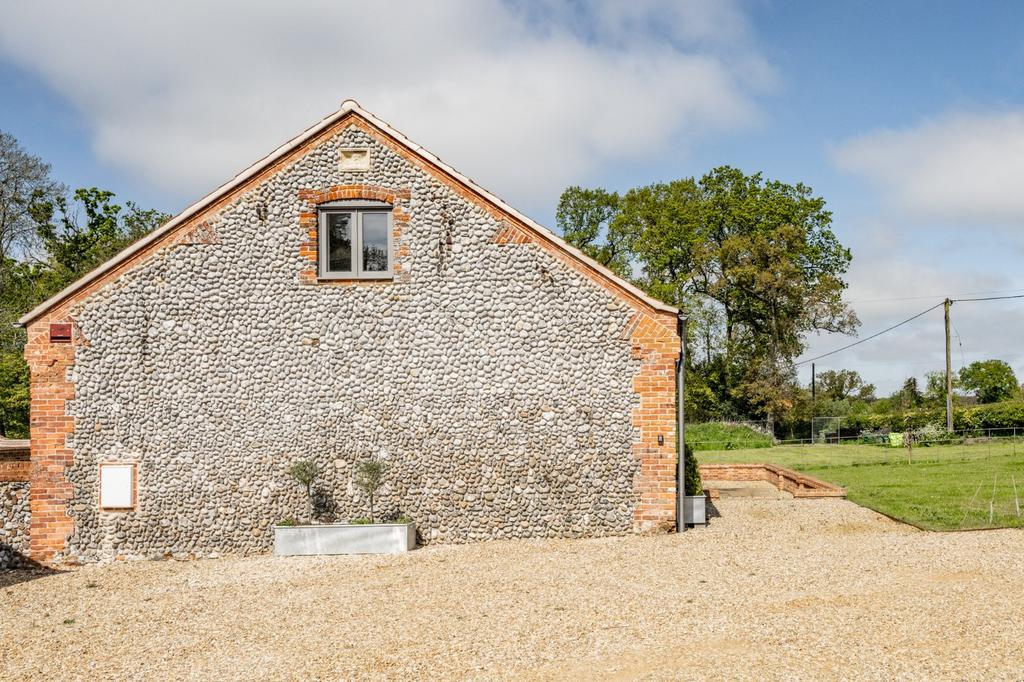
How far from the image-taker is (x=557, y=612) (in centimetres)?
1009

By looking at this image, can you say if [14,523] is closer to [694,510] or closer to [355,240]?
[355,240]

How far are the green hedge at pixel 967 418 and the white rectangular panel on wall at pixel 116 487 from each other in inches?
1487

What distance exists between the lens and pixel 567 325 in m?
15.3

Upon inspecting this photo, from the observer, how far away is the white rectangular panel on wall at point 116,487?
48.6 feet

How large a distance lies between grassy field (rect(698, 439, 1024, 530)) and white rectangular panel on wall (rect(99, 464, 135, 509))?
13785mm

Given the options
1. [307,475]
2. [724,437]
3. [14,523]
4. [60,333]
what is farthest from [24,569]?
[724,437]

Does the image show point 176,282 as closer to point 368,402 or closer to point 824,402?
point 368,402

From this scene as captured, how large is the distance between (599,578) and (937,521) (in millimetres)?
7770

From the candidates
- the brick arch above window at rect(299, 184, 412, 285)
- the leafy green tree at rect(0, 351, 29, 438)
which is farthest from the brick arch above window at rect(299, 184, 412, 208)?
the leafy green tree at rect(0, 351, 29, 438)

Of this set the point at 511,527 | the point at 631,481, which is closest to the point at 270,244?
the point at 511,527

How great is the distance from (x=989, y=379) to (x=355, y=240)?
72.2 metres

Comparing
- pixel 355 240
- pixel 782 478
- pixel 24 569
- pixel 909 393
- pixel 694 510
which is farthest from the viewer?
pixel 909 393

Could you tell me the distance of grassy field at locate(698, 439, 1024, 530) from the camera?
55.4ft

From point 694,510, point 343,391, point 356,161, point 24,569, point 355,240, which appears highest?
point 356,161
